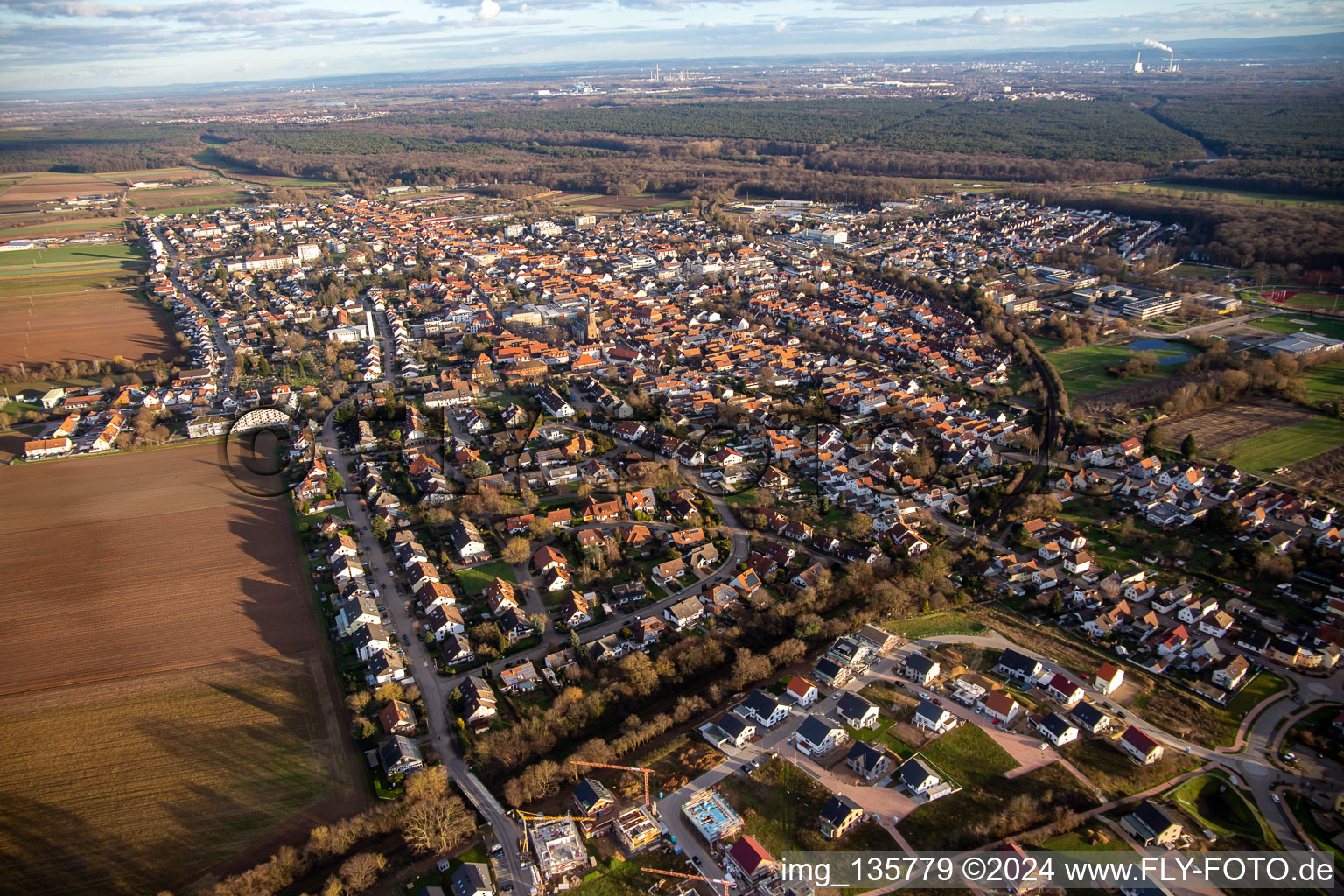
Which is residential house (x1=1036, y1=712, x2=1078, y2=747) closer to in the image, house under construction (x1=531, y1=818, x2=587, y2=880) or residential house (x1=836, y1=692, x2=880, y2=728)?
residential house (x1=836, y1=692, x2=880, y2=728)

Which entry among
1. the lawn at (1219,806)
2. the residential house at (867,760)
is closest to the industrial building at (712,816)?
the residential house at (867,760)

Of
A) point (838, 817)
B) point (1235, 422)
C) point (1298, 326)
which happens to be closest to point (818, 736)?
point (838, 817)

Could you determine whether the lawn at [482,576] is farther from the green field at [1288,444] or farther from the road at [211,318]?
the green field at [1288,444]

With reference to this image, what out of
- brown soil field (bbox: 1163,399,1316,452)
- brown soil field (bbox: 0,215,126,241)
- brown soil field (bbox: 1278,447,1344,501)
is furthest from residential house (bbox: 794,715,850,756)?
brown soil field (bbox: 0,215,126,241)

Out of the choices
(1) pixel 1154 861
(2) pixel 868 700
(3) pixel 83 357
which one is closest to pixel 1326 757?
(1) pixel 1154 861

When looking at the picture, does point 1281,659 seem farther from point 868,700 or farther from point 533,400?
point 533,400

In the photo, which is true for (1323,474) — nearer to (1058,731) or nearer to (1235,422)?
(1235,422)

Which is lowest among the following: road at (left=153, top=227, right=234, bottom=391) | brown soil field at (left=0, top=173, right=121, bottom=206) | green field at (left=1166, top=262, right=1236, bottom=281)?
green field at (left=1166, top=262, right=1236, bottom=281)
